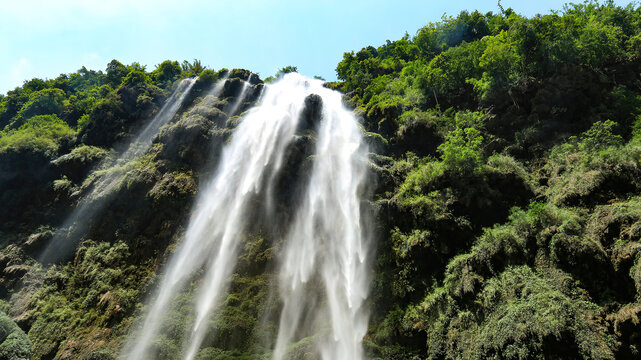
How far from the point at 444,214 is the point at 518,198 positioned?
3134mm

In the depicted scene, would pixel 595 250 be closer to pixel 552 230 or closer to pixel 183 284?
pixel 552 230

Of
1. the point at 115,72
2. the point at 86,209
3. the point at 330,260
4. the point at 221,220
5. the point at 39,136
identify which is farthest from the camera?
the point at 115,72

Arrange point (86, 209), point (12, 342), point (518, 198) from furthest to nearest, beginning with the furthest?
point (86, 209) < point (12, 342) < point (518, 198)

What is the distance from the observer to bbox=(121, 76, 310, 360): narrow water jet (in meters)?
12.2

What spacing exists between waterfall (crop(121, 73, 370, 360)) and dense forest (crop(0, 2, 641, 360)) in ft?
2.11

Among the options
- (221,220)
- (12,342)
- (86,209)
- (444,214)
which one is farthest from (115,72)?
(444,214)

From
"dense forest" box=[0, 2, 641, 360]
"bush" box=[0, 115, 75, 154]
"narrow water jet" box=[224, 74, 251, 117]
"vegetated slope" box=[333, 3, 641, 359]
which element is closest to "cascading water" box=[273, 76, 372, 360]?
"dense forest" box=[0, 2, 641, 360]

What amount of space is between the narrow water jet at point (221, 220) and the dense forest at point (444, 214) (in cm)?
63

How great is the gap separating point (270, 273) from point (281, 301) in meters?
1.50

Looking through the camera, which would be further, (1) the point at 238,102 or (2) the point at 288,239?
(1) the point at 238,102

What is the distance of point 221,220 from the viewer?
1584 cm

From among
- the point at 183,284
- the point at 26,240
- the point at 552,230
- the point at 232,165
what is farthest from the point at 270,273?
the point at 26,240

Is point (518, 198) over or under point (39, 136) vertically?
under

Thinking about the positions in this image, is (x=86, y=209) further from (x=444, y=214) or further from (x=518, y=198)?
(x=518, y=198)
